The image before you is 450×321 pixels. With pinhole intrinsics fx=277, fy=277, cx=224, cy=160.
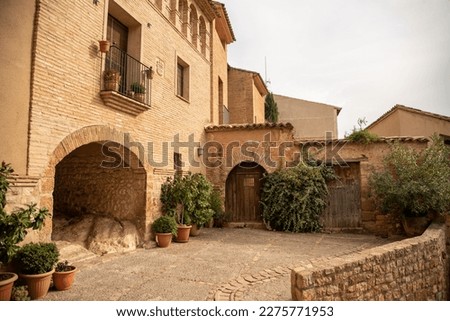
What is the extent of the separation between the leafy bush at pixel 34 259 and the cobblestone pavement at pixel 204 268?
0.48 m

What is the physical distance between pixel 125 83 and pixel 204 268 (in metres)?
4.81

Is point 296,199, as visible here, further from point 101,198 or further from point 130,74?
point 130,74

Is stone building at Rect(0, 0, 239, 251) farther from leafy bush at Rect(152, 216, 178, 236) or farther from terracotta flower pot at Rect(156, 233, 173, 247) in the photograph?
terracotta flower pot at Rect(156, 233, 173, 247)

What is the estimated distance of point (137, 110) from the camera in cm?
698

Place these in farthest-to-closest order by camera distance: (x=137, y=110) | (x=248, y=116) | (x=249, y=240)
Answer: (x=248, y=116) < (x=249, y=240) < (x=137, y=110)

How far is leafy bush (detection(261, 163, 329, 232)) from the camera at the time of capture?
32.6 ft

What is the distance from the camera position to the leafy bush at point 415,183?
27.7 ft

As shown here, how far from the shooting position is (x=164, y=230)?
7.52 metres

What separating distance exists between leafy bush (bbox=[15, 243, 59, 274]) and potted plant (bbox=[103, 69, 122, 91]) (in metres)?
3.45

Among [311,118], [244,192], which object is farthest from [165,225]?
[311,118]

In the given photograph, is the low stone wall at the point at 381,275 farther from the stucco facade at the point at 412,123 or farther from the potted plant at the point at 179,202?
the stucco facade at the point at 412,123

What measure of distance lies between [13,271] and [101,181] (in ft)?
13.2

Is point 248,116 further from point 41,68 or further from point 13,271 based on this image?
point 13,271

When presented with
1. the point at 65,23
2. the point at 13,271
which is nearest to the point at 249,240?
the point at 13,271
